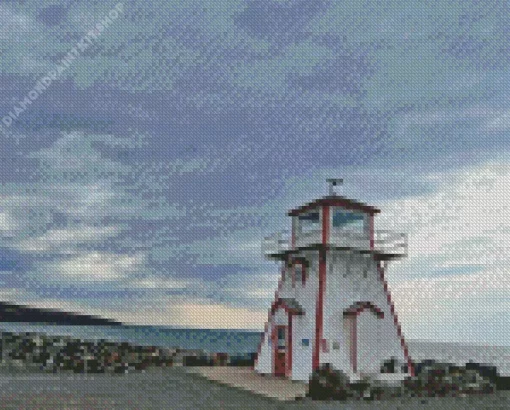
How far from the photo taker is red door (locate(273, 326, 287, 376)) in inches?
1087

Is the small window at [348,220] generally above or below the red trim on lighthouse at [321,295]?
above

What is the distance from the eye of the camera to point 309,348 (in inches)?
1006

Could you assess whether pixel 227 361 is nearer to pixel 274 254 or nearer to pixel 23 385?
pixel 274 254

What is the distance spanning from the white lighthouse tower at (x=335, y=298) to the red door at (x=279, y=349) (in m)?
0.05

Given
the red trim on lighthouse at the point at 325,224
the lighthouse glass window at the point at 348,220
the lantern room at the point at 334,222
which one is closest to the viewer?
the red trim on lighthouse at the point at 325,224

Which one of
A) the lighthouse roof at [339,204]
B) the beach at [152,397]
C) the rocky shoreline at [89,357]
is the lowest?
the beach at [152,397]

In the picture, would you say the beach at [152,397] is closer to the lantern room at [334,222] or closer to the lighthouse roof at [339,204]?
the lantern room at [334,222]

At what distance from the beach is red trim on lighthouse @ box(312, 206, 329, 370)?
3.52 metres

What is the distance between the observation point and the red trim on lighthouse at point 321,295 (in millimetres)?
25031

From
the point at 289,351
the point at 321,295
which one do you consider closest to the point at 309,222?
the point at 321,295

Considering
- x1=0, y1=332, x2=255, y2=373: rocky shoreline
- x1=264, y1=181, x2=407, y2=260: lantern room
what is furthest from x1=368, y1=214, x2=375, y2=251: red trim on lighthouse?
x1=0, y1=332, x2=255, y2=373: rocky shoreline

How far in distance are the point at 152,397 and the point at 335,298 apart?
906cm

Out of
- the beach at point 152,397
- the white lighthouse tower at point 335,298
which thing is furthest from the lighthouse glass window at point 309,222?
the beach at point 152,397

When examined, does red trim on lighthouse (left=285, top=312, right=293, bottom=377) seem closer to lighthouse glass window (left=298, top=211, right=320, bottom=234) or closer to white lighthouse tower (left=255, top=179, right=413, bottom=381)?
white lighthouse tower (left=255, top=179, right=413, bottom=381)
